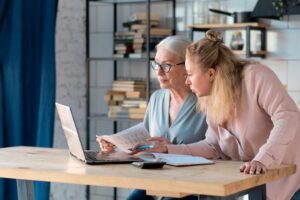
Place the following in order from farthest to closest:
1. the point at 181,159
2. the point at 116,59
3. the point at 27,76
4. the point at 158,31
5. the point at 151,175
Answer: the point at 116,59, the point at 158,31, the point at 27,76, the point at 181,159, the point at 151,175

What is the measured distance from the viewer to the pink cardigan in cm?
299

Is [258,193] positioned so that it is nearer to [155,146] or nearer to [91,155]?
[155,146]

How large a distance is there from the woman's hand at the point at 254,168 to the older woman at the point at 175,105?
29.9 inches

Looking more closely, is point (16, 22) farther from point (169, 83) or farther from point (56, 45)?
point (169, 83)

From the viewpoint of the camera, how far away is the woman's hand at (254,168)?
9.31 feet

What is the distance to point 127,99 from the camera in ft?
17.6

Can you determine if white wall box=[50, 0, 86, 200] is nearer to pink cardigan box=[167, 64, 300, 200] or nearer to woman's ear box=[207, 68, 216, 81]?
pink cardigan box=[167, 64, 300, 200]

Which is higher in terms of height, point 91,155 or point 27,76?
point 27,76

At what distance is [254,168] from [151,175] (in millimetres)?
411

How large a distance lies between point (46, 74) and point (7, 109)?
360mm

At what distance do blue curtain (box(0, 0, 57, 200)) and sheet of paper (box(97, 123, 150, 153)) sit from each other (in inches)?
51.5

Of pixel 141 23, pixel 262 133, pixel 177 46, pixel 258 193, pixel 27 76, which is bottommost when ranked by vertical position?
pixel 258 193

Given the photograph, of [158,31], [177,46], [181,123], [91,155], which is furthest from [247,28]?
[91,155]

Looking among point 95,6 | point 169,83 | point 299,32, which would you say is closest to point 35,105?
point 95,6
